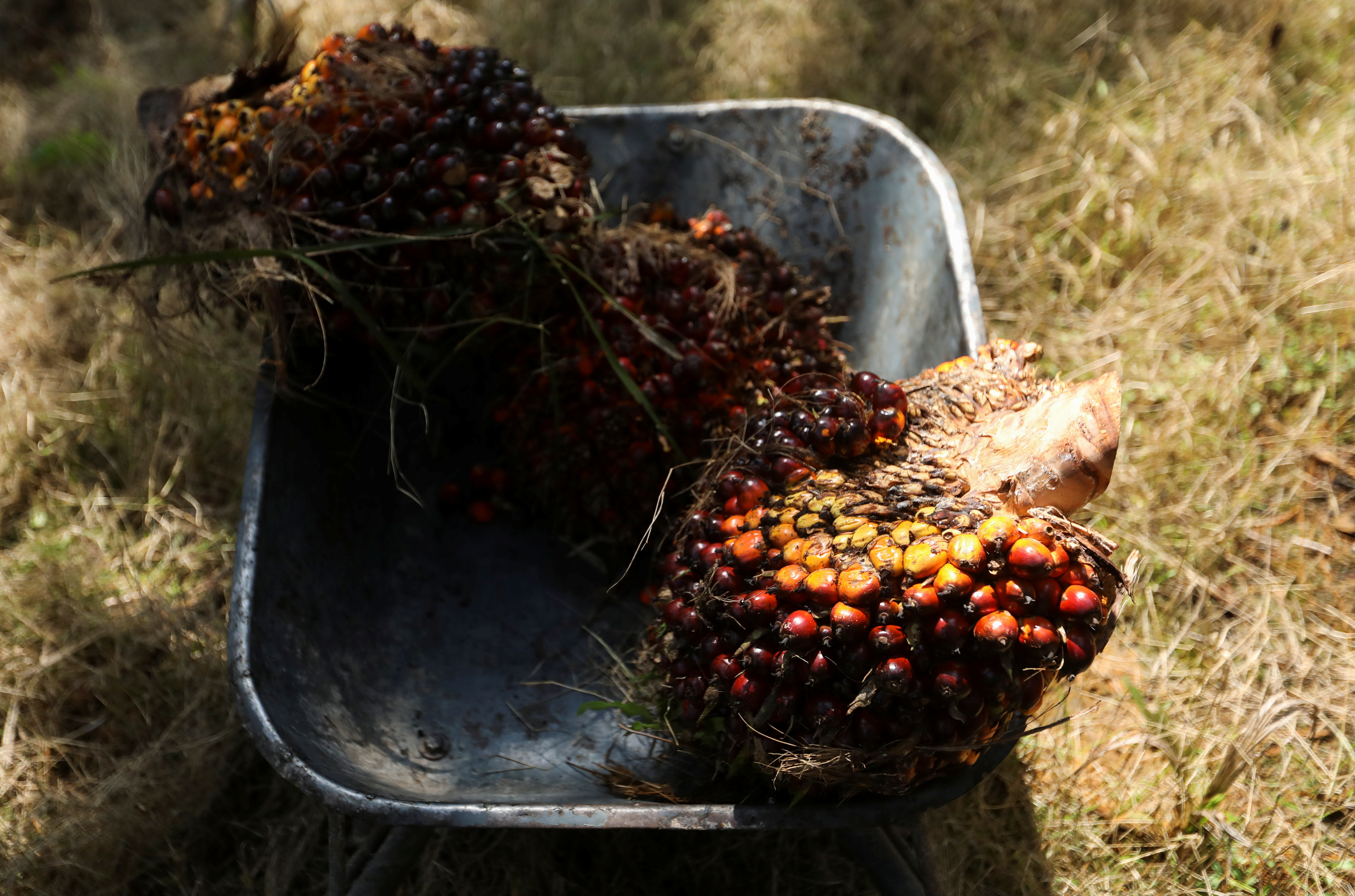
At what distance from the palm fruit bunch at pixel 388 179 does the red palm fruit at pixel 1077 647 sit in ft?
3.99

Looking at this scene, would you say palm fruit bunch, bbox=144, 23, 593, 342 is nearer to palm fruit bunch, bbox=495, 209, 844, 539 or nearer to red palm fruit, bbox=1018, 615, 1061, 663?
palm fruit bunch, bbox=495, 209, 844, 539

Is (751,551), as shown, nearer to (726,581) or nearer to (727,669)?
(726,581)

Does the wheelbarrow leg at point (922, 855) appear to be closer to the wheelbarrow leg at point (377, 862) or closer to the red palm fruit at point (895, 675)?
the red palm fruit at point (895, 675)

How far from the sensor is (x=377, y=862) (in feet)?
5.41

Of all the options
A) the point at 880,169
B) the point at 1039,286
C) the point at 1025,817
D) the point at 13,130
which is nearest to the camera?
the point at 1025,817

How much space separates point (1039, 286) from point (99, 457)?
3.02 meters

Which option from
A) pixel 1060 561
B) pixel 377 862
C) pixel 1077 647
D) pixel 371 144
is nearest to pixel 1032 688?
pixel 1077 647

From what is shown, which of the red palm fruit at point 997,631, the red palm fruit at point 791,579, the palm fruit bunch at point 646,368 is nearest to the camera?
the red palm fruit at point 997,631

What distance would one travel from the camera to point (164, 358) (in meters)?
2.35

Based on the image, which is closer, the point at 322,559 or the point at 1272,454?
the point at 322,559

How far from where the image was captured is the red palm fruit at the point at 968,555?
123 cm

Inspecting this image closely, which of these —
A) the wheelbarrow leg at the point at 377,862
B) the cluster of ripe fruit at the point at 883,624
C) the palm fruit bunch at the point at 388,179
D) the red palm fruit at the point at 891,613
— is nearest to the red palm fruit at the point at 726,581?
the cluster of ripe fruit at the point at 883,624

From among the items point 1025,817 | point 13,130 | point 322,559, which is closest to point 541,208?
point 322,559

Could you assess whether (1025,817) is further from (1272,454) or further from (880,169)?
(880,169)
